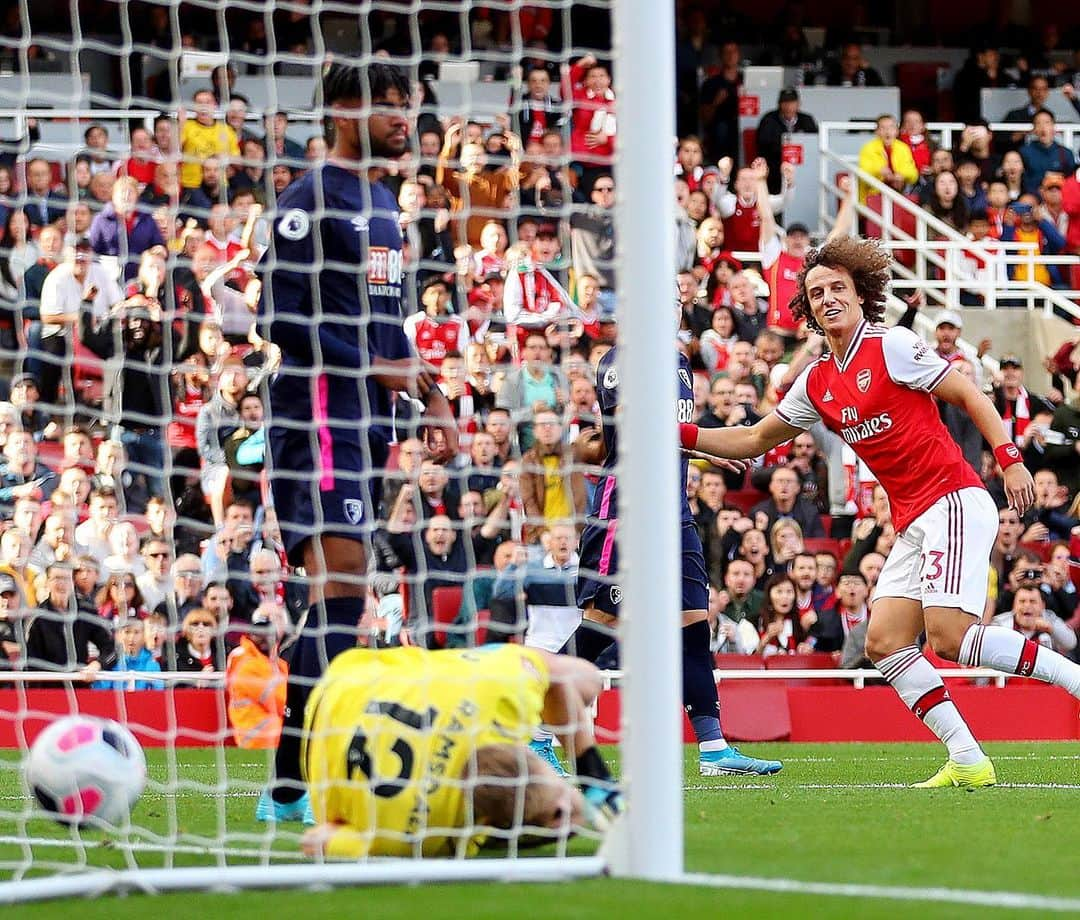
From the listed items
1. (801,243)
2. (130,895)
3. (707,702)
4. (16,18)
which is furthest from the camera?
(16,18)

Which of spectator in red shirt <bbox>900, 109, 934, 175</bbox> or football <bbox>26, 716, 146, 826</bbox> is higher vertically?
spectator in red shirt <bbox>900, 109, 934, 175</bbox>

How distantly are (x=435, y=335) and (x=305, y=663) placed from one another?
5593mm

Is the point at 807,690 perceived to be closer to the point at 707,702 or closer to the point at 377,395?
the point at 707,702

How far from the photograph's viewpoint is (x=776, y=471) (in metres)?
13.5

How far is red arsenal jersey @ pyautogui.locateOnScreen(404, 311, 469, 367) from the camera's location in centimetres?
1120

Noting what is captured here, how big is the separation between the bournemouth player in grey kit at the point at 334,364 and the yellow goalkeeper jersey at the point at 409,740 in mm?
957

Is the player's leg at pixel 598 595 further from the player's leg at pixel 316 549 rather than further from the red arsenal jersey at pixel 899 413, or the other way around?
the player's leg at pixel 316 549

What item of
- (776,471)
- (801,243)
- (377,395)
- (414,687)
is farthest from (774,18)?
(414,687)

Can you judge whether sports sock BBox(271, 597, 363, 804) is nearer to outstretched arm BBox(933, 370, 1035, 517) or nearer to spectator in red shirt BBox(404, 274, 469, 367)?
outstretched arm BBox(933, 370, 1035, 517)

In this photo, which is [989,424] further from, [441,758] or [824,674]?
[824,674]

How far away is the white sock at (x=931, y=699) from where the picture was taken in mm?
7238

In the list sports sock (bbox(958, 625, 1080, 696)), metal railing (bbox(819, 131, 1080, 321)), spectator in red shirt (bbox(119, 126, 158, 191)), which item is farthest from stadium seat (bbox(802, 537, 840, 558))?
sports sock (bbox(958, 625, 1080, 696))

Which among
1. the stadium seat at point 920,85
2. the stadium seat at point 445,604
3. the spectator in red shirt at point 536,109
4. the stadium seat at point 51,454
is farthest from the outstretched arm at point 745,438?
the stadium seat at point 920,85

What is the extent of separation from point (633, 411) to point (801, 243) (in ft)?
38.8
